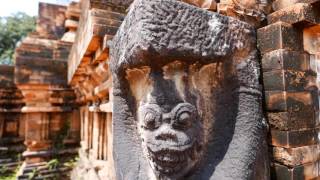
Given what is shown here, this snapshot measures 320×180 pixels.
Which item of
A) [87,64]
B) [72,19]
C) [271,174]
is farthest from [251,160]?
[72,19]

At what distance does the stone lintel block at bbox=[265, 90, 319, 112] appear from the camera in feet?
3.25

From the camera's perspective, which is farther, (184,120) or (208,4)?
(208,4)

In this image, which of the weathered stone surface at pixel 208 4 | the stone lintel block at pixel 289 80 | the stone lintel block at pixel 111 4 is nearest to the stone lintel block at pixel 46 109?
A: the stone lintel block at pixel 111 4

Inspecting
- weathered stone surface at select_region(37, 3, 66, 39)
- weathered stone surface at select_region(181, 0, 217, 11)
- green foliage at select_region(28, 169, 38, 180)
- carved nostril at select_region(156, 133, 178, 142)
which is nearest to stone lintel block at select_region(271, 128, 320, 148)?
carved nostril at select_region(156, 133, 178, 142)

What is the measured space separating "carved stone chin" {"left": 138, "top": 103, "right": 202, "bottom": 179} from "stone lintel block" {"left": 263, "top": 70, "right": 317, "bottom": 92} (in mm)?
345

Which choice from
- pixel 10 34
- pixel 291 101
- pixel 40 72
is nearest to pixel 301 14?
pixel 291 101

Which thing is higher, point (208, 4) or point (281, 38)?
point (208, 4)

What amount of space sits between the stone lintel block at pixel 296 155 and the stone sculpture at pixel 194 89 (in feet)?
0.18

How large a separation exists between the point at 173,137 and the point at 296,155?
48 centimetres

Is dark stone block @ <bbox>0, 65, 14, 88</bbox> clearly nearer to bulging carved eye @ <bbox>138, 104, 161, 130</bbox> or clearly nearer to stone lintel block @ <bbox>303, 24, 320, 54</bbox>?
bulging carved eye @ <bbox>138, 104, 161, 130</bbox>

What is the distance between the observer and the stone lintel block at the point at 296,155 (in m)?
0.99

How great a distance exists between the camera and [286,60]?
100cm

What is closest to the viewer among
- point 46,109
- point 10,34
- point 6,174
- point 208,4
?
point 208,4

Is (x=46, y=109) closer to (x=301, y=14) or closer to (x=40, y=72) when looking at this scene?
(x=40, y=72)
